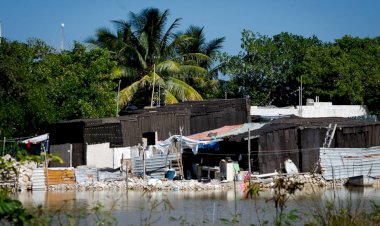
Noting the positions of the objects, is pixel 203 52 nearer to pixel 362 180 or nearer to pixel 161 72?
pixel 161 72

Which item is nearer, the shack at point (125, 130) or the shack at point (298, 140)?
the shack at point (298, 140)

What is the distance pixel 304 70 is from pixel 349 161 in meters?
19.3

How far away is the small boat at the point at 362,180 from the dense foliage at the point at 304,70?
17973 millimetres

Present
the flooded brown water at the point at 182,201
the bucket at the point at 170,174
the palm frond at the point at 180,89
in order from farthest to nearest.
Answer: the palm frond at the point at 180,89
the bucket at the point at 170,174
the flooded brown water at the point at 182,201

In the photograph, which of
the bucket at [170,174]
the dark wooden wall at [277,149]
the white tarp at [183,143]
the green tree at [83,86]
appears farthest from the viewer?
the green tree at [83,86]

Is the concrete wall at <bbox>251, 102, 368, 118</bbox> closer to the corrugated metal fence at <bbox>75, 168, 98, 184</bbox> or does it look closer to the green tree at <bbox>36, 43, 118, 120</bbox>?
the green tree at <bbox>36, 43, 118, 120</bbox>

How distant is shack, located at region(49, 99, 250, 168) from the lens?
38.6 meters

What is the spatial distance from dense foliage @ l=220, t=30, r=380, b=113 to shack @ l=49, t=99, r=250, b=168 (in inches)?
442

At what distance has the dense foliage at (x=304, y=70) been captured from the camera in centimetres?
5162

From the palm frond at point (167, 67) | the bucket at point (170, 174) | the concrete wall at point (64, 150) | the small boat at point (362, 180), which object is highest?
the palm frond at point (167, 67)

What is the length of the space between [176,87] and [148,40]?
3629 mm

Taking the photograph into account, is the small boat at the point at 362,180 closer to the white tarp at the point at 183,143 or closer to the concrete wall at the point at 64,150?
the white tarp at the point at 183,143

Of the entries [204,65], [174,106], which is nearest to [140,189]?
[174,106]

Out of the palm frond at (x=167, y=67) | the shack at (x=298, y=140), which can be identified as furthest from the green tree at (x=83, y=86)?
the shack at (x=298, y=140)
